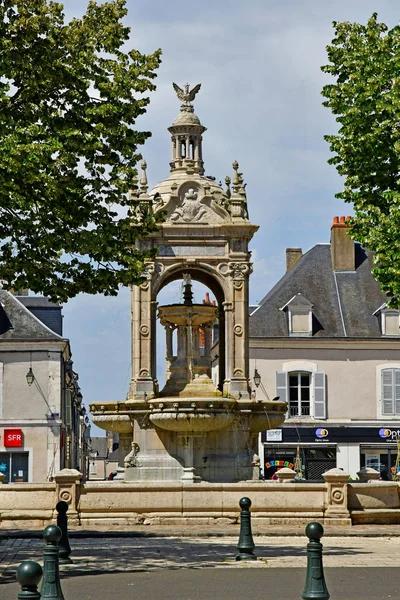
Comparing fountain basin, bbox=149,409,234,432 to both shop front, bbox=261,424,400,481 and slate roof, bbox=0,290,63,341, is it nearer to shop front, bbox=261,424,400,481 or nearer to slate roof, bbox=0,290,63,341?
shop front, bbox=261,424,400,481

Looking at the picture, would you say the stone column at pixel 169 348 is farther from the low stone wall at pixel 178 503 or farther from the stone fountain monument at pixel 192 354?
the low stone wall at pixel 178 503

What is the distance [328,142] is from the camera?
24.2m

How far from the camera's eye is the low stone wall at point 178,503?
22844mm

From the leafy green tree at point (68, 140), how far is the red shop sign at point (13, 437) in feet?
97.2

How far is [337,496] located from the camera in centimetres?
2302

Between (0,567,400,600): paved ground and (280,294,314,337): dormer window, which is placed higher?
(280,294,314,337): dormer window

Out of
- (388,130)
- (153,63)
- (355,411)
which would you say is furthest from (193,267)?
(355,411)

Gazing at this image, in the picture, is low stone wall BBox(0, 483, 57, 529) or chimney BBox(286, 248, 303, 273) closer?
low stone wall BBox(0, 483, 57, 529)

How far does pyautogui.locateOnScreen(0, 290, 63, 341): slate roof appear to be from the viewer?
163 feet

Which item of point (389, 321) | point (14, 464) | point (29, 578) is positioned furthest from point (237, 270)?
point (14, 464)

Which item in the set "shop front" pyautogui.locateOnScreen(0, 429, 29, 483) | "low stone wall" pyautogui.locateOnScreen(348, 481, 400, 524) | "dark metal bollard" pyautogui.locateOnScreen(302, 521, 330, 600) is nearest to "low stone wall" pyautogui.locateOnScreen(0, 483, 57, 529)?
"low stone wall" pyautogui.locateOnScreen(348, 481, 400, 524)

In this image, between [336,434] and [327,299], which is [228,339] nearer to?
[336,434]

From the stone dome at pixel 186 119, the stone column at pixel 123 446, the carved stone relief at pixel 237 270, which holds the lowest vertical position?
the stone column at pixel 123 446

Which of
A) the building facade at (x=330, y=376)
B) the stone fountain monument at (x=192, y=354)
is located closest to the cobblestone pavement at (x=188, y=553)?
the stone fountain monument at (x=192, y=354)
